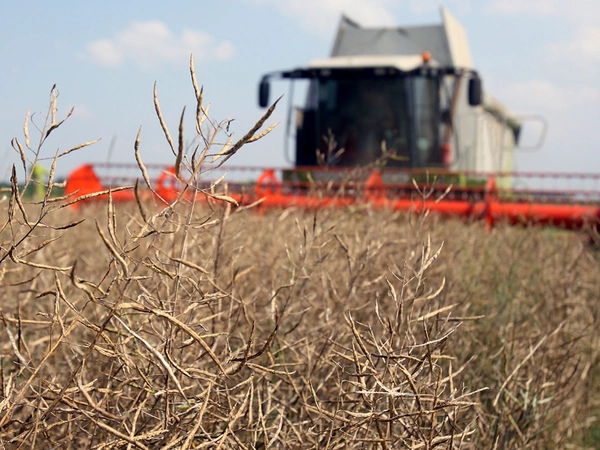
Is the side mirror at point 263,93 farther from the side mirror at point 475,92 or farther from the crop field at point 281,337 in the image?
the crop field at point 281,337

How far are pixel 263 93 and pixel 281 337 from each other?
783cm

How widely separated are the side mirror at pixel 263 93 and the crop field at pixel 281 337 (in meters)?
4.64

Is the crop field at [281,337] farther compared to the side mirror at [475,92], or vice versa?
the side mirror at [475,92]

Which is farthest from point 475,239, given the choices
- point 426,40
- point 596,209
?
point 426,40

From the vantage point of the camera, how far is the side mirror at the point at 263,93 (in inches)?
374

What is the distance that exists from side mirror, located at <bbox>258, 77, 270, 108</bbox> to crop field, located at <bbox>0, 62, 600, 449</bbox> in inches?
183

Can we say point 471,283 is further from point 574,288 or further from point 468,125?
point 468,125

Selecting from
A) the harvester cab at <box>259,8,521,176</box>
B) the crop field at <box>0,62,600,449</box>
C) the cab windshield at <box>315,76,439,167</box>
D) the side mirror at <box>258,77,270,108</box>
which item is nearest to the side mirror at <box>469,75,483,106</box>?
the harvester cab at <box>259,8,521,176</box>

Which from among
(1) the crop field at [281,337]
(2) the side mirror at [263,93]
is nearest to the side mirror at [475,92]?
(2) the side mirror at [263,93]

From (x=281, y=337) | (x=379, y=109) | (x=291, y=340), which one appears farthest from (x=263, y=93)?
(x=281, y=337)

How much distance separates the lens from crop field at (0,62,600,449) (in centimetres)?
117

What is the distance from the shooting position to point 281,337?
2.04m

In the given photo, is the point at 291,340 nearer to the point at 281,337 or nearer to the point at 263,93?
the point at 281,337

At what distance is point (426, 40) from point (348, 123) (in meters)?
3.71
